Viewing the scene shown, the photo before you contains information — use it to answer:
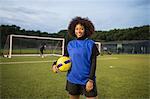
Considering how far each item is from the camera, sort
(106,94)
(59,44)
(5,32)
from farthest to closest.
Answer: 1. (5,32)
2. (59,44)
3. (106,94)

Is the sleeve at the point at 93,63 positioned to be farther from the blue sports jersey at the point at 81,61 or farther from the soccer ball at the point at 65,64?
the soccer ball at the point at 65,64

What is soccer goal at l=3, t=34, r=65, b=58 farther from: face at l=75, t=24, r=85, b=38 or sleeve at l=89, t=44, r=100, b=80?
sleeve at l=89, t=44, r=100, b=80

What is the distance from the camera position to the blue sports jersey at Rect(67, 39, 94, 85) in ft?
10.5

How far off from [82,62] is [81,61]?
19mm

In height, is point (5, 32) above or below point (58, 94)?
above

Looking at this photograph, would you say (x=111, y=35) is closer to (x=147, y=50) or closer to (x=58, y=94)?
(x=147, y=50)

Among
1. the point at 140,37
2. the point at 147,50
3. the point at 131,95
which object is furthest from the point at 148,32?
the point at 131,95

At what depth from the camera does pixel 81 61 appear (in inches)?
127

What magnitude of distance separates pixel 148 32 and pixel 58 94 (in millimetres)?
62502

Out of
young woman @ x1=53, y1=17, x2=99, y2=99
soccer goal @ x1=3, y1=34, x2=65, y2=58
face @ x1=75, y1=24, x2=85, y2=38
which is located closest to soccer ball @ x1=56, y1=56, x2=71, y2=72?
young woman @ x1=53, y1=17, x2=99, y2=99

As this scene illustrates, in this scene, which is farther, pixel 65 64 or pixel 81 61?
pixel 65 64

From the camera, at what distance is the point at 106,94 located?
5.67m

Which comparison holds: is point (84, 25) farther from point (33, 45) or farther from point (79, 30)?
point (33, 45)

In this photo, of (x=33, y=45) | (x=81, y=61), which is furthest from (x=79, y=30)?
(x=33, y=45)
